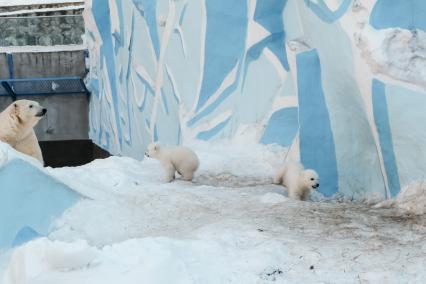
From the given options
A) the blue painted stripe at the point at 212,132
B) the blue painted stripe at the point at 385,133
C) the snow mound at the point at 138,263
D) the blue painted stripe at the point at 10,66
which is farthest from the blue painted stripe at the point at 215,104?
the blue painted stripe at the point at 10,66

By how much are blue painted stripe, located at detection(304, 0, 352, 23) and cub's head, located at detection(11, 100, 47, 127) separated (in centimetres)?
287

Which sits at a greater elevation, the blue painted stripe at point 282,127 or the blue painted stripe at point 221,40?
the blue painted stripe at point 221,40

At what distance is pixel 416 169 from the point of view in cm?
400

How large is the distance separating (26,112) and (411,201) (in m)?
3.76

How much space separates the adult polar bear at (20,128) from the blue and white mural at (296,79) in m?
2.21

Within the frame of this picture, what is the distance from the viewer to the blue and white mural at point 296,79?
4.07 m

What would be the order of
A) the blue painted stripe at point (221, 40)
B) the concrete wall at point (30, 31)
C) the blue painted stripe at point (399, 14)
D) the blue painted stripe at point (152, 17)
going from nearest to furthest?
the blue painted stripe at point (399, 14) → the blue painted stripe at point (221, 40) → the blue painted stripe at point (152, 17) → the concrete wall at point (30, 31)

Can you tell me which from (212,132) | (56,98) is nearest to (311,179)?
(212,132)

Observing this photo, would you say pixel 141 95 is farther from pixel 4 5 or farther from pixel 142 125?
pixel 4 5

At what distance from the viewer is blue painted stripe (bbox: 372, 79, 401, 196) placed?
13.8ft

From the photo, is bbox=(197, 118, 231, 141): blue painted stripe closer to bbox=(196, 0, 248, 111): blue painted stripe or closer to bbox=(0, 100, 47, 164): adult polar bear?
bbox=(196, 0, 248, 111): blue painted stripe

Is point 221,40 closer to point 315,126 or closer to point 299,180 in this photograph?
point 315,126

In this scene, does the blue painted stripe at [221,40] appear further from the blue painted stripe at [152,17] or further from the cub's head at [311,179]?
the cub's head at [311,179]

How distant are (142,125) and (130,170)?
16.3 ft
